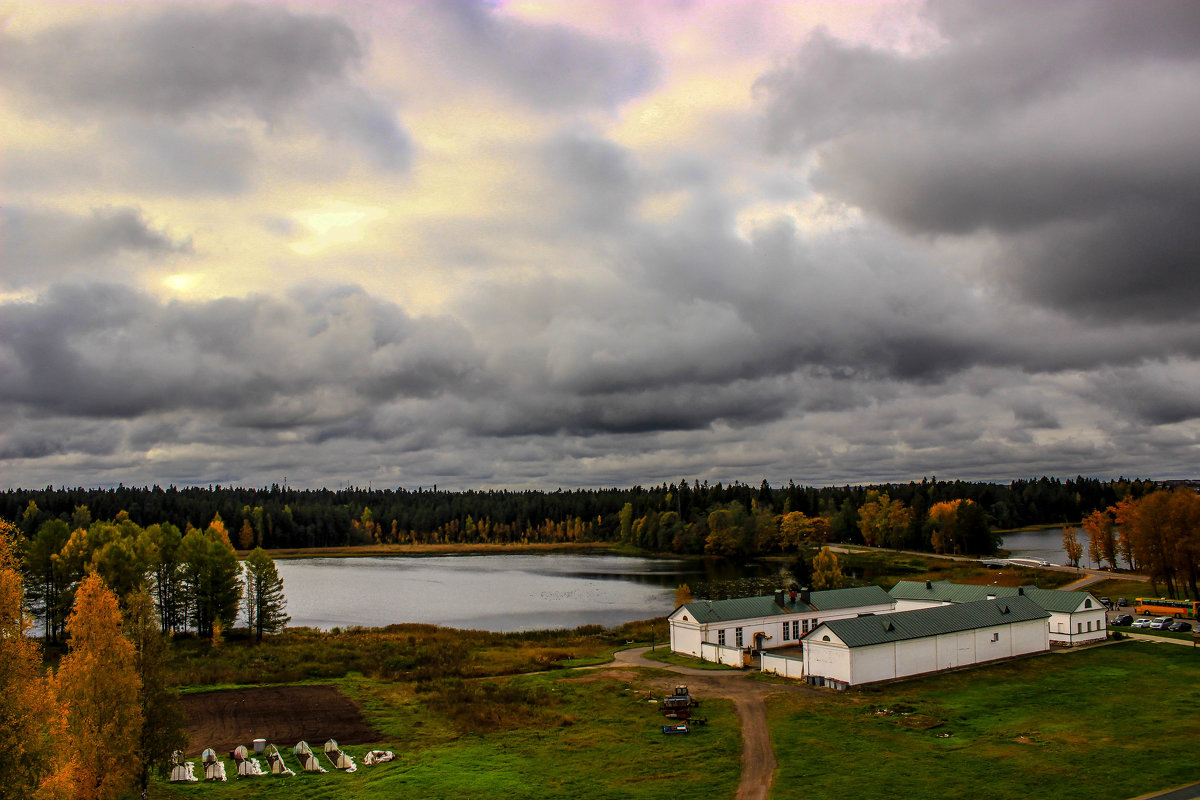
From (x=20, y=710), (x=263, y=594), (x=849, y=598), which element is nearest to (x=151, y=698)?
(x=20, y=710)

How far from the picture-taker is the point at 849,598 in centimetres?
6000

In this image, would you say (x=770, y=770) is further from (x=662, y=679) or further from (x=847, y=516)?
(x=847, y=516)

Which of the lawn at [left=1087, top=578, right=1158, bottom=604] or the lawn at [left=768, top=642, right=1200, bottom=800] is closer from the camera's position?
the lawn at [left=768, top=642, right=1200, bottom=800]

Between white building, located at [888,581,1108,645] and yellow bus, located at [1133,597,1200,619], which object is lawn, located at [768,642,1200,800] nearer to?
white building, located at [888,581,1108,645]

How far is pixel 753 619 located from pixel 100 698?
41.3 meters

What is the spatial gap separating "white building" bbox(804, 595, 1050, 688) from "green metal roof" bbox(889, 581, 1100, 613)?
291 cm

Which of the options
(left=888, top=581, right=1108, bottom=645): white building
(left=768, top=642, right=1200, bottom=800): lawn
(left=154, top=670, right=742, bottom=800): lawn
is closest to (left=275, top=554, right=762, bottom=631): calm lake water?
(left=888, top=581, right=1108, bottom=645): white building

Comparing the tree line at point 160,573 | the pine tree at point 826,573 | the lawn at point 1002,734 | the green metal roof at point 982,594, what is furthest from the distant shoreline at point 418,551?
the lawn at point 1002,734

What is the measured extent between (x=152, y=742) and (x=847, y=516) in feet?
465

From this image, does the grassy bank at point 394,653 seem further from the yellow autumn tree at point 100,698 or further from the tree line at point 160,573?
the yellow autumn tree at point 100,698

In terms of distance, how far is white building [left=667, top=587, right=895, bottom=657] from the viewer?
5162 centimetres

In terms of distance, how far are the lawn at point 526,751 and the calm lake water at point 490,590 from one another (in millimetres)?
33582

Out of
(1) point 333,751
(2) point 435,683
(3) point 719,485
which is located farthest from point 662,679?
(3) point 719,485

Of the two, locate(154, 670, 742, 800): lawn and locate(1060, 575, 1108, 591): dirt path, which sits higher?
locate(154, 670, 742, 800): lawn
